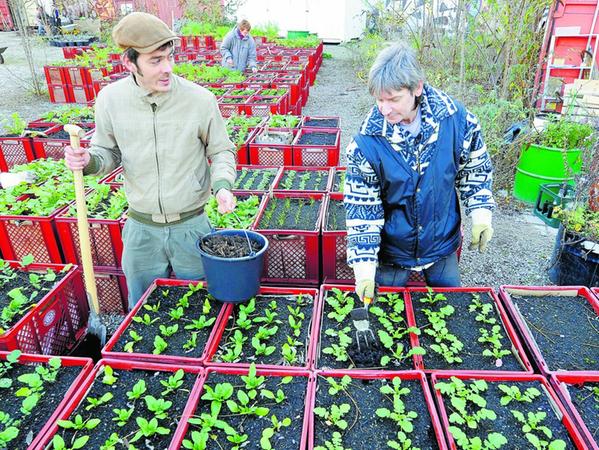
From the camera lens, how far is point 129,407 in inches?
71.3

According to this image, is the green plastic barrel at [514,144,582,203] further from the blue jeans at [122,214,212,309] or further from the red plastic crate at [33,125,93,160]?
the red plastic crate at [33,125,93,160]

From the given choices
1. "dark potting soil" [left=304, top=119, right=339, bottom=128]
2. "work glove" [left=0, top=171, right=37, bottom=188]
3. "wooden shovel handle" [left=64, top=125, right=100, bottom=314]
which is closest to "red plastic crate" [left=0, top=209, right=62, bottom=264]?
"work glove" [left=0, top=171, right=37, bottom=188]

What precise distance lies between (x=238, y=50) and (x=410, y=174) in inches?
290

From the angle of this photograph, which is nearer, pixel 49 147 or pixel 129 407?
pixel 129 407

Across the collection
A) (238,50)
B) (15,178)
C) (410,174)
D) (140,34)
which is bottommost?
(15,178)

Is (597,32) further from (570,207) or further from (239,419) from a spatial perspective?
(239,419)

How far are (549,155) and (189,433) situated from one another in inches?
166

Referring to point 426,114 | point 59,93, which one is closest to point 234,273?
point 426,114

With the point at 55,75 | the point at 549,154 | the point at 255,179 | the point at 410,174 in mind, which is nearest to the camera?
the point at 410,174

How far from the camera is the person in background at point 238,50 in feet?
27.3

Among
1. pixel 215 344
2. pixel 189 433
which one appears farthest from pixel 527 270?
pixel 189 433

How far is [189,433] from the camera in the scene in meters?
1.69

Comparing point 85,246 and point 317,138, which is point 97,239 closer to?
point 85,246

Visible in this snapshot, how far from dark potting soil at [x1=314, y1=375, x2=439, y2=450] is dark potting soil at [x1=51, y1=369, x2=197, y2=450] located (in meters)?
0.54
